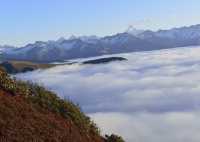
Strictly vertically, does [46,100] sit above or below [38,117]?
above

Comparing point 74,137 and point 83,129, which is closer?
point 74,137

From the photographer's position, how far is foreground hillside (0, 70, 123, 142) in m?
18.6

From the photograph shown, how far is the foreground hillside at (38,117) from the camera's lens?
1856 cm

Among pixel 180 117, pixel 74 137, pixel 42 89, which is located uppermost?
pixel 42 89

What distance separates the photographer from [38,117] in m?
20.8

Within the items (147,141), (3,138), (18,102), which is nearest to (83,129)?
(18,102)

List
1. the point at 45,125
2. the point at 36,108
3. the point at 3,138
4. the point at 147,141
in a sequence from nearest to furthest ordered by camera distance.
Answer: the point at 3,138 → the point at 45,125 → the point at 36,108 → the point at 147,141

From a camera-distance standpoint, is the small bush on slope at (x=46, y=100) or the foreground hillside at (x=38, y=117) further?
the small bush on slope at (x=46, y=100)

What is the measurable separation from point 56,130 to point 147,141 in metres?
115

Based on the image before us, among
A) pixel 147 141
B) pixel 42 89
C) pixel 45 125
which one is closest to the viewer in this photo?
pixel 45 125

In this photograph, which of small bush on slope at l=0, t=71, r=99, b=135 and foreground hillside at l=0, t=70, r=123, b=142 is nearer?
foreground hillside at l=0, t=70, r=123, b=142

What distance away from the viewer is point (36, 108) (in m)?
22.0

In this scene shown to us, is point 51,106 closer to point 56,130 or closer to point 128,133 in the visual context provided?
point 56,130

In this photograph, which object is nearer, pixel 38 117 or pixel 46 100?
pixel 38 117
